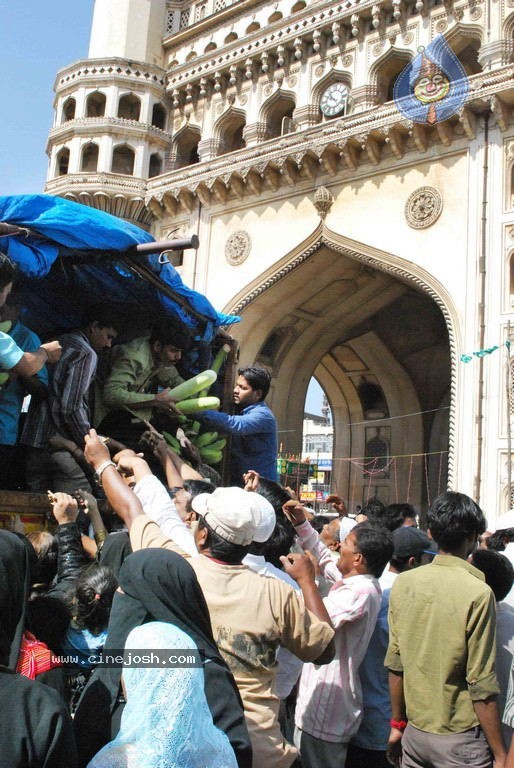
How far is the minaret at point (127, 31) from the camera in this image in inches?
736

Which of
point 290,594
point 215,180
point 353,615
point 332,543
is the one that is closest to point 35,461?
point 353,615

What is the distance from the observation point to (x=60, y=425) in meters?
4.19

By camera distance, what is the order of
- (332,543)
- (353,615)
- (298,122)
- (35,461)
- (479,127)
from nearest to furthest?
(353,615), (35,461), (332,543), (479,127), (298,122)

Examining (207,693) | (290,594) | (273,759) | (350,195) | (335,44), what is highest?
(335,44)

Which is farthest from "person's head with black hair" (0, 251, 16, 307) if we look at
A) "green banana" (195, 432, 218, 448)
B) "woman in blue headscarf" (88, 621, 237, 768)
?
"woman in blue headscarf" (88, 621, 237, 768)

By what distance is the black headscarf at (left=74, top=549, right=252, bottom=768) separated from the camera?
5.82ft

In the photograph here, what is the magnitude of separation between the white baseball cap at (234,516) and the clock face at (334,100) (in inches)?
603

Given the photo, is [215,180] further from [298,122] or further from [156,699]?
[156,699]

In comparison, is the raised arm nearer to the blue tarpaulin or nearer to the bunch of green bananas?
the blue tarpaulin

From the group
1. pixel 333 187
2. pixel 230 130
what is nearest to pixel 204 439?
pixel 333 187

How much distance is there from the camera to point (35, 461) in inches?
165

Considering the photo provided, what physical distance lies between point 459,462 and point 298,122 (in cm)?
880

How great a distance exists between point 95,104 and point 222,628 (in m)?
18.8

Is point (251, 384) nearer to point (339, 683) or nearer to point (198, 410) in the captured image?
point (198, 410)
